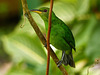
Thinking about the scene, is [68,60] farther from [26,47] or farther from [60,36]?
[26,47]

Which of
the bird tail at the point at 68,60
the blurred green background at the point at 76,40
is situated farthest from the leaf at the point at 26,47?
the bird tail at the point at 68,60

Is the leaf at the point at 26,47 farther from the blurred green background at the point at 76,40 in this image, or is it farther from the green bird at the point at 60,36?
the green bird at the point at 60,36

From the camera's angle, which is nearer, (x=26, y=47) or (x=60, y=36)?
(x=60, y=36)

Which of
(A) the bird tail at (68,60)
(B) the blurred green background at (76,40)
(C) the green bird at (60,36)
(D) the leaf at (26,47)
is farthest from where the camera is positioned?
(D) the leaf at (26,47)

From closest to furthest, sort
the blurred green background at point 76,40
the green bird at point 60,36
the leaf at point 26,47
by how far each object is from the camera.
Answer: the green bird at point 60,36 → the blurred green background at point 76,40 → the leaf at point 26,47

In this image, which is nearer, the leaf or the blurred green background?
the blurred green background

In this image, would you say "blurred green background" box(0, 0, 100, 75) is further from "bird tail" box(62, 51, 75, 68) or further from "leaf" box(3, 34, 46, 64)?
"bird tail" box(62, 51, 75, 68)

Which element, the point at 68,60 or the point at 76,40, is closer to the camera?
the point at 68,60

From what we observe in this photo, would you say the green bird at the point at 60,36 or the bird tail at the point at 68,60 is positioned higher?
the green bird at the point at 60,36

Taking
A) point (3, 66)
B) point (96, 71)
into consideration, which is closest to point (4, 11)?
point (3, 66)

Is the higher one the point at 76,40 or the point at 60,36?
the point at 60,36

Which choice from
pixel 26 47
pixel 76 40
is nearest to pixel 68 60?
pixel 76 40

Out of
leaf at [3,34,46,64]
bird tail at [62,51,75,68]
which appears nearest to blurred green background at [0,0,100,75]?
leaf at [3,34,46,64]

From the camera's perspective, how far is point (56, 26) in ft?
4.33
